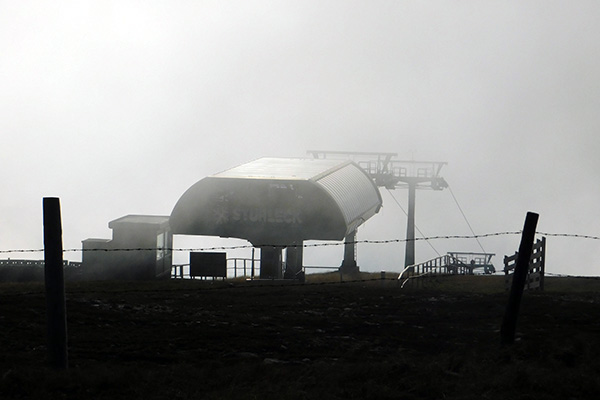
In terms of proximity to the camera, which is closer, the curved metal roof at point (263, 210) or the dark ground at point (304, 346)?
the dark ground at point (304, 346)

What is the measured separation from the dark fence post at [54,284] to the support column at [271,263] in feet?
99.1

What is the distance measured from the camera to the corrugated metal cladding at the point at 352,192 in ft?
163

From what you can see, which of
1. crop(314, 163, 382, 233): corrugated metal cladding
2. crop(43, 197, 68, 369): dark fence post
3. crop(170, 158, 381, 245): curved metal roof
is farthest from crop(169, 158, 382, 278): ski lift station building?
crop(43, 197, 68, 369): dark fence post

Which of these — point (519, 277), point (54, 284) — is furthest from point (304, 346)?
point (54, 284)

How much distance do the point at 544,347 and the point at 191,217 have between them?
32.3 meters

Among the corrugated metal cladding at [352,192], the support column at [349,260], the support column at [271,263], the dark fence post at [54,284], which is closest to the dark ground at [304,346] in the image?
the dark fence post at [54,284]

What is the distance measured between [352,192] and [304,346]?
114ft

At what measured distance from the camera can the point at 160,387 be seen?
14.9m

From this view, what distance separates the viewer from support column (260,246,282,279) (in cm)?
4644

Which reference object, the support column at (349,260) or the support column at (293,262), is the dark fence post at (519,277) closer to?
the support column at (293,262)

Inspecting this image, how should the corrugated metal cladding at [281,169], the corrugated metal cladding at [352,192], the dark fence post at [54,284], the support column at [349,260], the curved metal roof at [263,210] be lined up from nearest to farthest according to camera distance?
1. the dark fence post at [54,284]
2. the curved metal roof at [263,210]
3. the corrugated metal cladding at [352,192]
4. the corrugated metal cladding at [281,169]
5. the support column at [349,260]

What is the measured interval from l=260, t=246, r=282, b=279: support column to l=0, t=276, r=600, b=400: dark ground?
15.5m

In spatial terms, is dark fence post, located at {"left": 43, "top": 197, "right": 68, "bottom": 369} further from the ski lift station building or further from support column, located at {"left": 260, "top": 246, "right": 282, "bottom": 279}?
the ski lift station building

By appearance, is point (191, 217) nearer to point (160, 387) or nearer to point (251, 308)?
point (251, 308)
